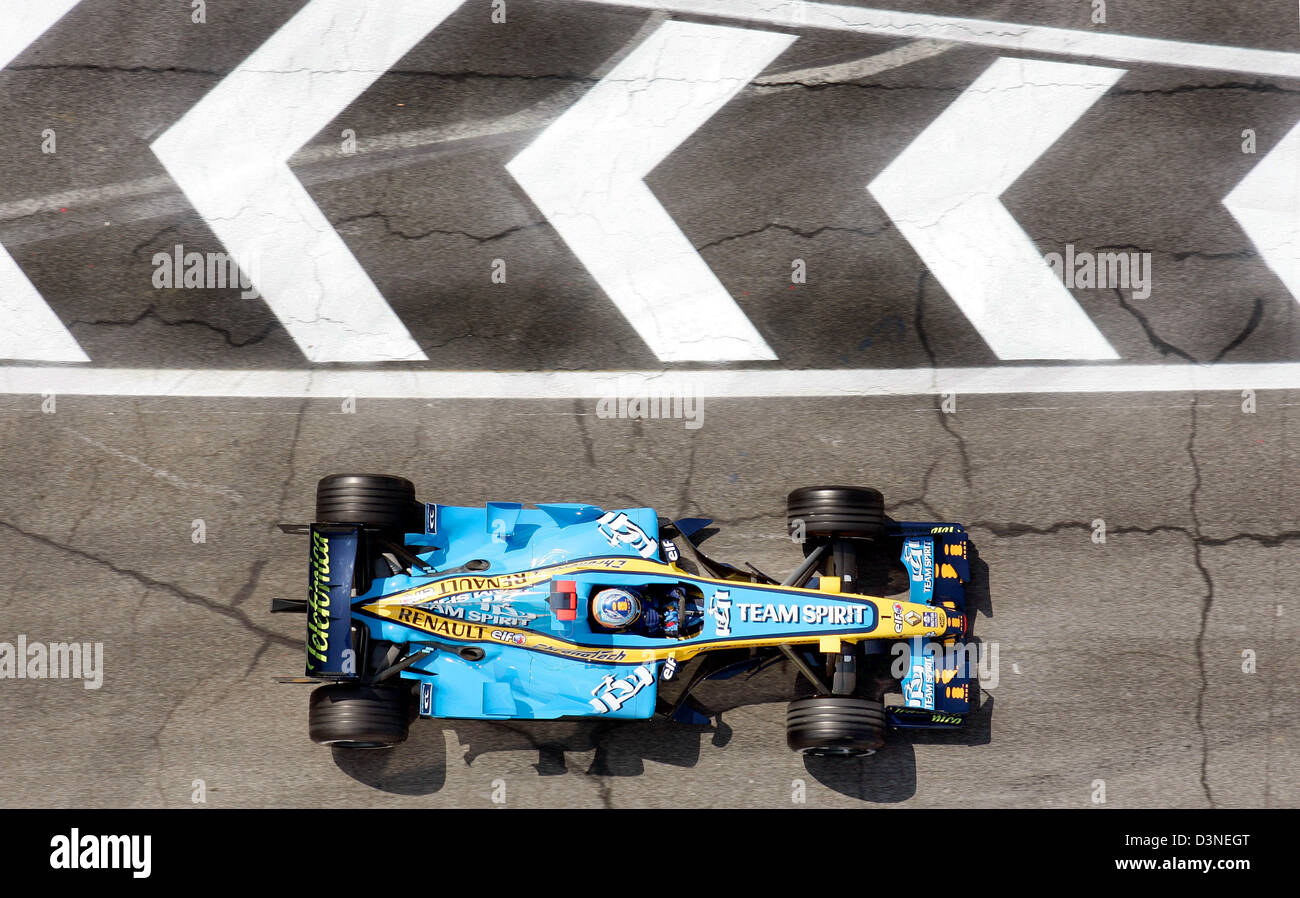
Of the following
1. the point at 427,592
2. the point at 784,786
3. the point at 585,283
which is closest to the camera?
the point at 427,592

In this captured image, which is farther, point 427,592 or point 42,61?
point 42,61

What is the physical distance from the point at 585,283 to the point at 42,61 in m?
4.97

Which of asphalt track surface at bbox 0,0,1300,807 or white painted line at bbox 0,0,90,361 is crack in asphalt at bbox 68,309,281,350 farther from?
white painted line at bbox 0,0,90,361

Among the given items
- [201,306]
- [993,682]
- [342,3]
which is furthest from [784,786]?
[342,3]

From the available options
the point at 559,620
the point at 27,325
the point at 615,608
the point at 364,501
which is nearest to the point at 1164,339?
the point at 615,608

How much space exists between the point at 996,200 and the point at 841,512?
3117mm

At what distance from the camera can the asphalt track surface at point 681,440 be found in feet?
25.4

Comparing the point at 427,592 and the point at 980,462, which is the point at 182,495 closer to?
the point at 427,592

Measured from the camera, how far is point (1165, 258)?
828cm

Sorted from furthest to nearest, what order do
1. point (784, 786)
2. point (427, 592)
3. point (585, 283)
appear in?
point (585, 283)
point (784, 786)
point (427, 592)

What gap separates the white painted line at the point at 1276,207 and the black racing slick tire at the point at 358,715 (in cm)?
781

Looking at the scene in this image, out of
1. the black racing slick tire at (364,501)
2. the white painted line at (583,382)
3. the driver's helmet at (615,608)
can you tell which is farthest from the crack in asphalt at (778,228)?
the black racing slick tire at (364,501)
